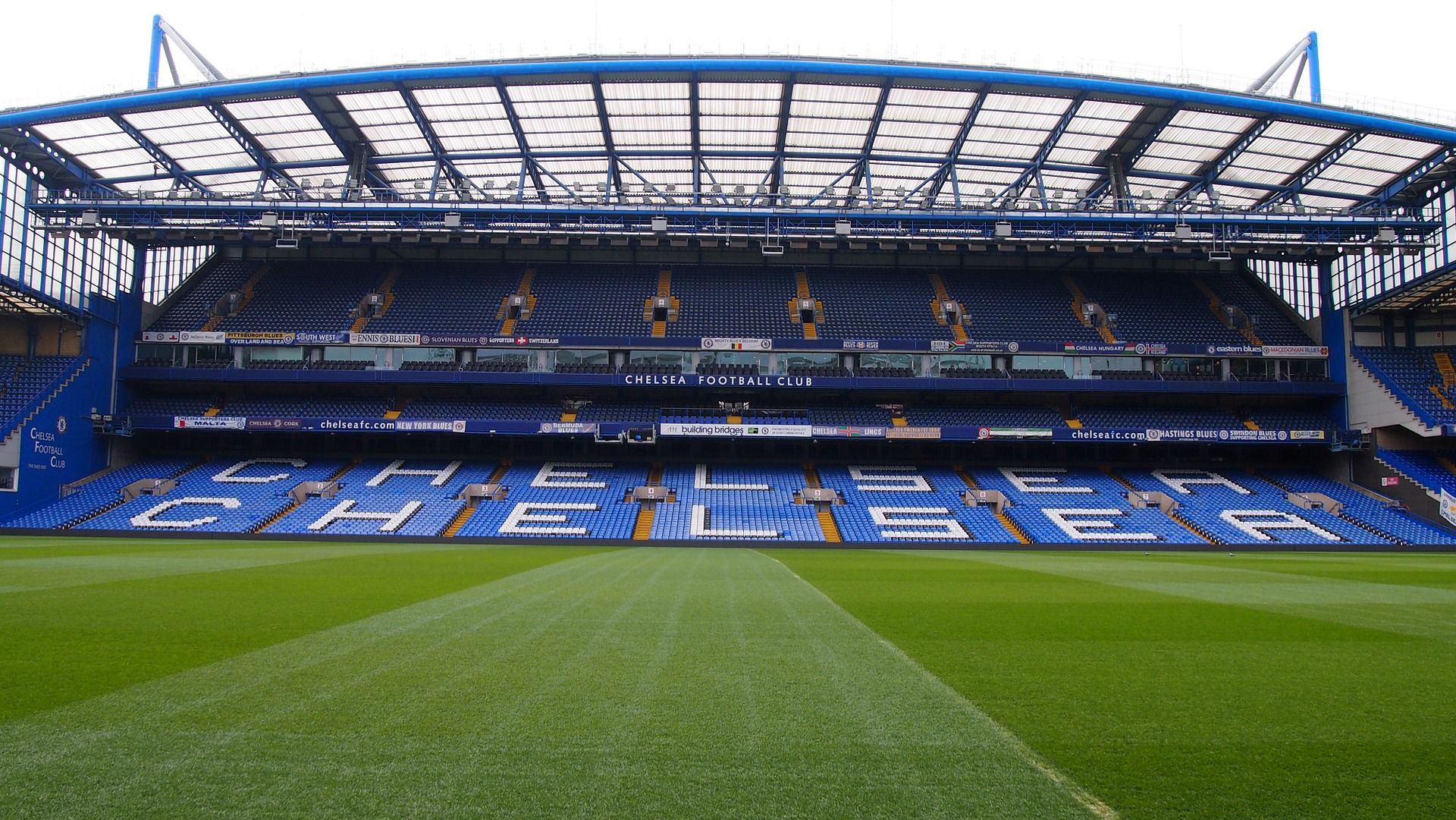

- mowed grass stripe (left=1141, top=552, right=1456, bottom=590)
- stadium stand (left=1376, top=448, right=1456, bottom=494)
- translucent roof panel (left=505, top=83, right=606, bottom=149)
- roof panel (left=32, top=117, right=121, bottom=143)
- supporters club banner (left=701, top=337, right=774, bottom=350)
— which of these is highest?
translucent roof panel (left=505, top=83, right=606, bottom=149)

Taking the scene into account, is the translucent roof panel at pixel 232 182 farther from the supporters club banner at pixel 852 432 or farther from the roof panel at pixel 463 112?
the supporters club banner at pixel 852 432

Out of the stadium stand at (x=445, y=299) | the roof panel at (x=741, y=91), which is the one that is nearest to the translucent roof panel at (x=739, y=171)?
the roof panel at (x=741, y=91)

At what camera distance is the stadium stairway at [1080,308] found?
1970 inches

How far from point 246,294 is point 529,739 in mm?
56011

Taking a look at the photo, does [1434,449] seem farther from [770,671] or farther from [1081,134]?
[770,671]

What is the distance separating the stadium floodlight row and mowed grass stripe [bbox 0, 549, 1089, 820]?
1253 inches

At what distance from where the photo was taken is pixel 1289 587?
602 inches

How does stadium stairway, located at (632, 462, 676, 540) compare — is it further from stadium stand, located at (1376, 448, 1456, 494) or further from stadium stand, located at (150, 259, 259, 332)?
stadium stand, located at (1376, 448, 1456, 494)

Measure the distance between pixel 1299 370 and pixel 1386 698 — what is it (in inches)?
2046

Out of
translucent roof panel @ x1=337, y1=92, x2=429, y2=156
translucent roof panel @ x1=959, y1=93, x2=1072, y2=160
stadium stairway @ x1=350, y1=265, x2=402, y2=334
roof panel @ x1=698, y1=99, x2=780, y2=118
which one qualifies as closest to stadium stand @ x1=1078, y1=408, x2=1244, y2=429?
translucent roof panel @ x1=959, y1=93, x2=1072, y2=160

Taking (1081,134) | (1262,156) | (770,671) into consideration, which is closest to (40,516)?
(770,671)

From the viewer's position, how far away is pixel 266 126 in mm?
41281

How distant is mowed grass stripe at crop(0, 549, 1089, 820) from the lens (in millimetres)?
3908

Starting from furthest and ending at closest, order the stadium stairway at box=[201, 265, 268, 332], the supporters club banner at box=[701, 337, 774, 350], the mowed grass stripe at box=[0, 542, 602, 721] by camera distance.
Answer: the stadium stairway at box=[201, 265, 268, 332] → the supporters club banner at box=[701, 337, 774, 350] → the mowed grass stripe at box=[0, 542, 602, 721]
